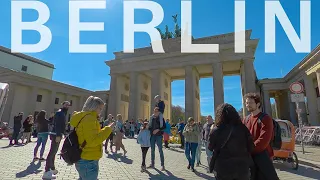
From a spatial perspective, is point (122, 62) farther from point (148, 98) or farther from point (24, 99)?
point (24, 99)

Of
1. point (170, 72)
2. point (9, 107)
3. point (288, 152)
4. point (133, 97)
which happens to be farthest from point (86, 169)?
point (170, 72)

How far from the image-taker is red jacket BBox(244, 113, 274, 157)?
281 centimetres

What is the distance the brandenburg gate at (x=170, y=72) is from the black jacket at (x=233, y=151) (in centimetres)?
2869

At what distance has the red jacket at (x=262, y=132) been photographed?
9.23 ft

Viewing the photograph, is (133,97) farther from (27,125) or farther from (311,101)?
(311,101)

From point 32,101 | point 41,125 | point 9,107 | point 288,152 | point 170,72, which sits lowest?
point 288,152

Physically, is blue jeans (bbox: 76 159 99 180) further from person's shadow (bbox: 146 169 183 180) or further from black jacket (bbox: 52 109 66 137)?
black jacket (bbox: 52 109 66 137)

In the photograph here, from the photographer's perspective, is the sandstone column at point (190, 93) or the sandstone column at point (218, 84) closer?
the sandstone column at point (218, 84)

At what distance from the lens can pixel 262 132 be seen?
9.46 ft

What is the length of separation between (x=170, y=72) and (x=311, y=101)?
21831 millimetres

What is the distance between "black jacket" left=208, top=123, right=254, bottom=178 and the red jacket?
284 mm

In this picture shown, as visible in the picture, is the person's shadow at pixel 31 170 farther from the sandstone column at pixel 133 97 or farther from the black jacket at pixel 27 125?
the sandstone column at pixel 133 97

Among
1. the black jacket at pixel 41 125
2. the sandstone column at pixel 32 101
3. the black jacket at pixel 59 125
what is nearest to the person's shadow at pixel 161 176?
the black jacket at pixel 59 125

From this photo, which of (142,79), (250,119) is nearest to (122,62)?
(142,79)
